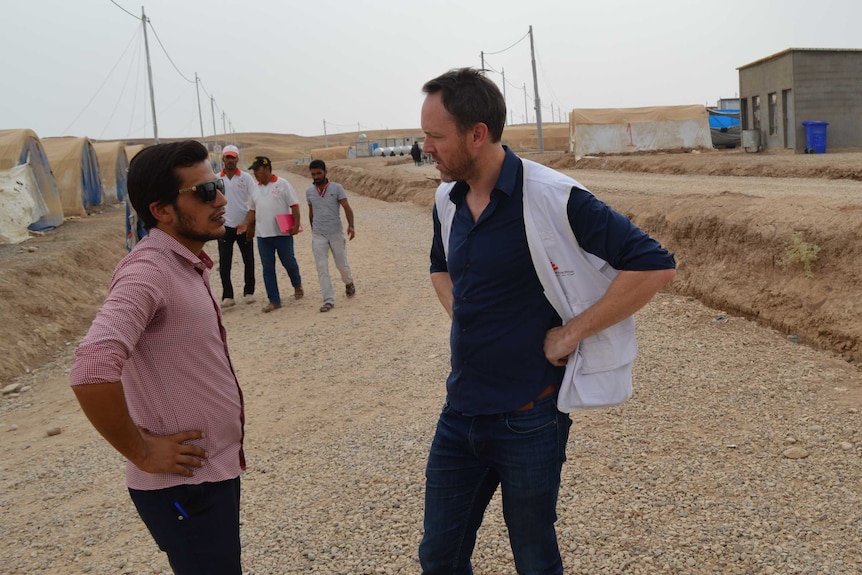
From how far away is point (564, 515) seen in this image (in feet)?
13.0

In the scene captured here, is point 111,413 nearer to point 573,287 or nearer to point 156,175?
point 156,175

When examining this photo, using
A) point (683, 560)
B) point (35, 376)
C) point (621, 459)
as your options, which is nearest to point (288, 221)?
point (35, 376)

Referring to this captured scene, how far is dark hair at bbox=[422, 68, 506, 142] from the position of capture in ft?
7.47

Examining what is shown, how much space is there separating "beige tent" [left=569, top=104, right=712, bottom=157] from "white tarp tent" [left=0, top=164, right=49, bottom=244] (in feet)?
71.0

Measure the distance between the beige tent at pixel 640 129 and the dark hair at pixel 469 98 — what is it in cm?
3086

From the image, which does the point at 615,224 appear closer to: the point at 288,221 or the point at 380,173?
the point at 288,221

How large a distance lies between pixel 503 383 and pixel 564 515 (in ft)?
6.47

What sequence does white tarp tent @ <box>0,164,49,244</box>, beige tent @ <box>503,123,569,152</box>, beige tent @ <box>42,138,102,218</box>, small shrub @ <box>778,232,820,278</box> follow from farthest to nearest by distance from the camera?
1. beige tent @ <box>503,123,569,152</box>
2. beige tent @ <box>42,138,102,218</box>
3. white tarp tent @ <box>0,164,49,244</box>
4. small shrub @ <box>778,232,820,278</box>

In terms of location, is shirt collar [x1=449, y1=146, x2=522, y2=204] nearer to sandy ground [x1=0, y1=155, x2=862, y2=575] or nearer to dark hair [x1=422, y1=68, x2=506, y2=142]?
dark hair [x1=422, y1=68, x2=506, y2=142]

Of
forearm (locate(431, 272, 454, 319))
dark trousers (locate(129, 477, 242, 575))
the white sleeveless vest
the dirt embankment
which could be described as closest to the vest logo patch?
the white sleeveless vest

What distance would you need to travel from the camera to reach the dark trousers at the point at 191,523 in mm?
2053

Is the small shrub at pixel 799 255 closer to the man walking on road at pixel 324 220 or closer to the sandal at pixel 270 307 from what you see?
the man walking on road at pixel 324 220

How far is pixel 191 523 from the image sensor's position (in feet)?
6.77

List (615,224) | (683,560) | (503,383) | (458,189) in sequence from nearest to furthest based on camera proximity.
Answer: (615,224)
(503,383)
(458,189)
(683,560)
